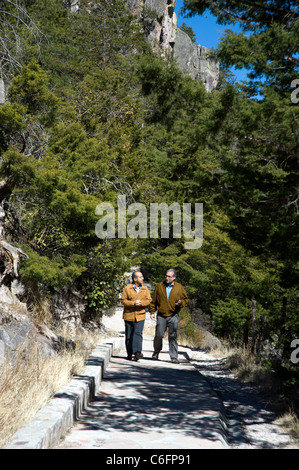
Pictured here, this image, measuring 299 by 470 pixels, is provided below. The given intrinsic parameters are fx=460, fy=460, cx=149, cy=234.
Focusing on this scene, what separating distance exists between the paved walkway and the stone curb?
122 millimetres

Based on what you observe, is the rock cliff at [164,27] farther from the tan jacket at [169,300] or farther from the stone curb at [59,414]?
the stone curb at [59,414]

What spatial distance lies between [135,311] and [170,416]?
354 cm

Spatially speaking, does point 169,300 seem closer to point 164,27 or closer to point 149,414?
point 149,414

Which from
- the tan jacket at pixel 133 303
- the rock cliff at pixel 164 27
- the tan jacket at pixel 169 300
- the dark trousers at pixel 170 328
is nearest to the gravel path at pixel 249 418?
the dark trousers at pixel 170 328

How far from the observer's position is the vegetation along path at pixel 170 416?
4.28 metres

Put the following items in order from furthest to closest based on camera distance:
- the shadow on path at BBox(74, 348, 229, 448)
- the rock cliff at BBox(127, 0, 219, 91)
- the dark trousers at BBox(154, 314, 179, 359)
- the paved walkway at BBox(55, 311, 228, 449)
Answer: the rock cliff at BBox(127, 0, 219, 91) < the dark trousers at BBox(154, 314, 179, 359) < the shadow on path at BBox(74, 348, 229, 448) < the paved walkway at BBox(55, 311, 228, 449)

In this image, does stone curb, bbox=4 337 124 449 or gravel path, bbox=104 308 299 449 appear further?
gravel path, bbox=104 308 299 449

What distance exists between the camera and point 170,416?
5.26 m

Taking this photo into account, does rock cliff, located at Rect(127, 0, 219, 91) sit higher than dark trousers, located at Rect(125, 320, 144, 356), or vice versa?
rock cliff, located at Rect(127, 0, 219, 91)

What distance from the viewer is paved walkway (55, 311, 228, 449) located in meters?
4.21

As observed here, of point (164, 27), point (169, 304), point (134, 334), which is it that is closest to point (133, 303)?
point (134, 334)

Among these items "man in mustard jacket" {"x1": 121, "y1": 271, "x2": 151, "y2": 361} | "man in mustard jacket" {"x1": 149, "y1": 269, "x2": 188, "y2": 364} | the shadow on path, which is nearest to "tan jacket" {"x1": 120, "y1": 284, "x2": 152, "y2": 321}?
"man in mustard jacket" {"x1": 121, "y1": 271, "x2": 151, "y2": 361}

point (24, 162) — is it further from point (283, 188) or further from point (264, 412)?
point (264, 412)

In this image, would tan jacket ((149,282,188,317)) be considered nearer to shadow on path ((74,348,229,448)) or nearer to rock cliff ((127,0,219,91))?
shadow on path ((74,348,229,448))
